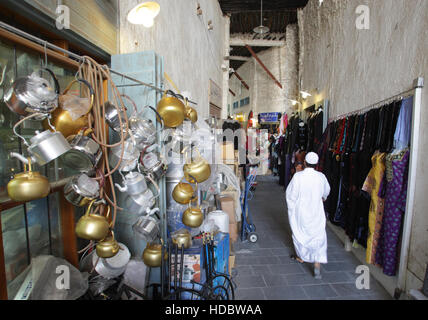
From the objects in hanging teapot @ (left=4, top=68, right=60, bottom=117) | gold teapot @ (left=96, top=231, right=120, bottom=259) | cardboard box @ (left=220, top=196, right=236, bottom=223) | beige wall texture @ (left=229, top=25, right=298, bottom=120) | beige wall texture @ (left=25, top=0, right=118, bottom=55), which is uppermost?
beige wall texture @ (left=229, top=25, right=298, bottom=120)

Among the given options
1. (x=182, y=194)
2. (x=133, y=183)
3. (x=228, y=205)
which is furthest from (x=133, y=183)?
(x=228, y=205)

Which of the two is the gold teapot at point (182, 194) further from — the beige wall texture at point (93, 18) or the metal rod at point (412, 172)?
the metal rod at point (412, 172)

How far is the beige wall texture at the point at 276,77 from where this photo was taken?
32.5 feet

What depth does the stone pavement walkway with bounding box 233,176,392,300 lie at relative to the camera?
106 inches

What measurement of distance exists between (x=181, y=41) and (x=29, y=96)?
11.1 feet

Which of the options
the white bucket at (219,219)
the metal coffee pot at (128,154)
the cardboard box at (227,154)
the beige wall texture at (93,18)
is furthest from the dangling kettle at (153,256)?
the cardboard box at (227,154)

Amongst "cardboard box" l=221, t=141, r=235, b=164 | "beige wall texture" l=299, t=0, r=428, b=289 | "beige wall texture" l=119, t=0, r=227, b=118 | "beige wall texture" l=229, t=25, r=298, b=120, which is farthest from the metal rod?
"beige wall texture" l=229, t=25, r=298, b=120

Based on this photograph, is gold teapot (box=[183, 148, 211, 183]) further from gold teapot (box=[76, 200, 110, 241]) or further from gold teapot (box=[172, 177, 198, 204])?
gold teapot (box=[76, 200, 110, 241])

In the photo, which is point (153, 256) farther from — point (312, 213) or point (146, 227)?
point (312, 213)

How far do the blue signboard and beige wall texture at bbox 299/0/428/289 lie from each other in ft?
17.2

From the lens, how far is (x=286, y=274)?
3.12 meters

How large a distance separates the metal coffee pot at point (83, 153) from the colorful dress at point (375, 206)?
295 centimetres
